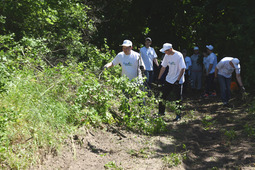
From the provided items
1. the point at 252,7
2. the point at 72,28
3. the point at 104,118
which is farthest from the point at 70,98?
the point at 72,28

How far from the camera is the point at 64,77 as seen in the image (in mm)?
6508

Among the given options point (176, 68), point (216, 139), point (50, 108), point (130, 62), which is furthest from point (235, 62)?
point (50, 108)

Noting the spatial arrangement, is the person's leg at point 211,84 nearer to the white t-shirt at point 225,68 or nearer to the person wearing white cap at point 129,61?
the white t-shirt at point 225,68

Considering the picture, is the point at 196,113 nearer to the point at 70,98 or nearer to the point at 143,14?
the point at 70,98

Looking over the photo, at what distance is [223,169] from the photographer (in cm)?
545

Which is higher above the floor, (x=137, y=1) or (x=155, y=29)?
(x=137, y=1)

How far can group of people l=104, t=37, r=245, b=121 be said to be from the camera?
7.43 m

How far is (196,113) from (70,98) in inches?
190

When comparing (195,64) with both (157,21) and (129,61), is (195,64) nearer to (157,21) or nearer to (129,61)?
(157,21)

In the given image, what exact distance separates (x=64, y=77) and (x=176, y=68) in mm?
3074

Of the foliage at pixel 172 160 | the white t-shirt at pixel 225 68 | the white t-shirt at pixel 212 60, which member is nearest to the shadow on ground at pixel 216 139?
the foliage at pixel 172 160

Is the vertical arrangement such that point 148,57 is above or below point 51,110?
above

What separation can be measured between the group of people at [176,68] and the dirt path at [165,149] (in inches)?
36.6

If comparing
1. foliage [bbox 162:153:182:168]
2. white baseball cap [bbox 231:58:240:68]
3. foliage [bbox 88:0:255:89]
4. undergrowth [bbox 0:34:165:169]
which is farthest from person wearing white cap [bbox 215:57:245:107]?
foliage [bbox 162:153:182:168]
